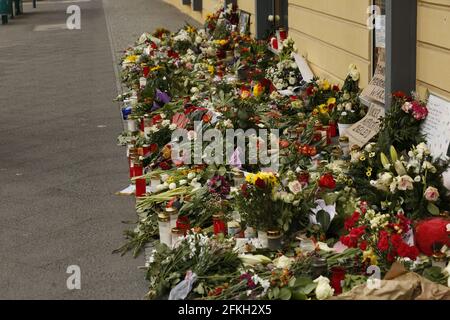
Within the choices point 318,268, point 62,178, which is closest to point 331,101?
point 62,178

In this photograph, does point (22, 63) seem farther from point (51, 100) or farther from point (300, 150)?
point (300, 150)

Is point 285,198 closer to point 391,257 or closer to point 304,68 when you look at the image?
point 391,257

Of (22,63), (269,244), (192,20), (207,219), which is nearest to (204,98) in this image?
(207,219)

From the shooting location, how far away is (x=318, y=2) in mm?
9070

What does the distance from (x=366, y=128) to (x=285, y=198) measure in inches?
64.7

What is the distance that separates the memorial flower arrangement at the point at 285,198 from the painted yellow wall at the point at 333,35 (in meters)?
0.17

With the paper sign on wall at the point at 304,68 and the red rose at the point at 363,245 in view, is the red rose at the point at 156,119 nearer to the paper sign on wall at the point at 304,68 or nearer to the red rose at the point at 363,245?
the paper sign on wall at the point at 304,68

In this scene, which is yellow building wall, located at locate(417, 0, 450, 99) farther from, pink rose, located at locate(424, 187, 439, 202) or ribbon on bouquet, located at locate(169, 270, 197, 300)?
ribbon on bouquet, located at locate(169, 270, 197, 300)

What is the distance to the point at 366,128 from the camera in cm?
670

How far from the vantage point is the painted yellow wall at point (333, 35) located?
7500 millimetres

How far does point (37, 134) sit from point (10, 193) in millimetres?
2341

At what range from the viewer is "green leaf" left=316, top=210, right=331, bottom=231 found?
5.18 metres

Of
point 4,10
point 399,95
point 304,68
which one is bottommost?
point 4,10

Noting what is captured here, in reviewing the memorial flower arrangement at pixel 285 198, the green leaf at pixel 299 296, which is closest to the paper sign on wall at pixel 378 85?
the memorial flower arrangement at pixel 285 198
